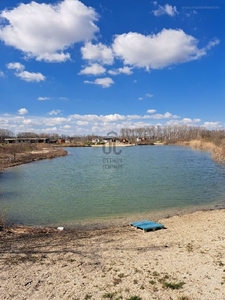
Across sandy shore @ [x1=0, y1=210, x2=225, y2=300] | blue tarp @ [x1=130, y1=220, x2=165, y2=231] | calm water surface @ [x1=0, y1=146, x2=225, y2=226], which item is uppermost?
sandy shore @ [x1=0, y1=210, x2=225, y2=300]

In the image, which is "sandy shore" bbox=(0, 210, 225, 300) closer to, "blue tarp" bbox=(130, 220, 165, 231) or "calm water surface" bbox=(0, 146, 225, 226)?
"blue tarp" bbox=(130, 220, 165, 231)

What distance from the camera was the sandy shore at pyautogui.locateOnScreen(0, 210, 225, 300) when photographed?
541cm

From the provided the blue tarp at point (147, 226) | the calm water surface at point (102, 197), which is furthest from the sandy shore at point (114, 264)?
the calm water surface at point (102, 197)

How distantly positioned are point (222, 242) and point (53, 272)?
5.42m

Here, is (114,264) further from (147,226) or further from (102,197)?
(102,197)

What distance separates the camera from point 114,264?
6.74 metres

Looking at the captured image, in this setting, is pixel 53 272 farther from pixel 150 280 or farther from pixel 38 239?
pixel 38 239

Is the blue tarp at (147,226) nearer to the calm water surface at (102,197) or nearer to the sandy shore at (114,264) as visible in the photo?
the sandy shore at (114,264)

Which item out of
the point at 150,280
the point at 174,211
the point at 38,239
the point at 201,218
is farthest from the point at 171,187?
the point at 150,280

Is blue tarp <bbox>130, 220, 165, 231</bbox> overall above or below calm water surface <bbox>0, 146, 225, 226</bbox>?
above

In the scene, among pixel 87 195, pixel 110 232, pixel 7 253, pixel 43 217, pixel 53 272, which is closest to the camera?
pixel 53 272

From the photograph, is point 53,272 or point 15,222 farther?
point 15,222

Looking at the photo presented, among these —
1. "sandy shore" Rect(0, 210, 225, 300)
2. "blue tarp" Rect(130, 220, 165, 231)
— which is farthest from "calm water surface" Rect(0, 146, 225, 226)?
"sandy shore" Rect(0, 210, 225, 300)

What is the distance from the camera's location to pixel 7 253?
24.7 ft
